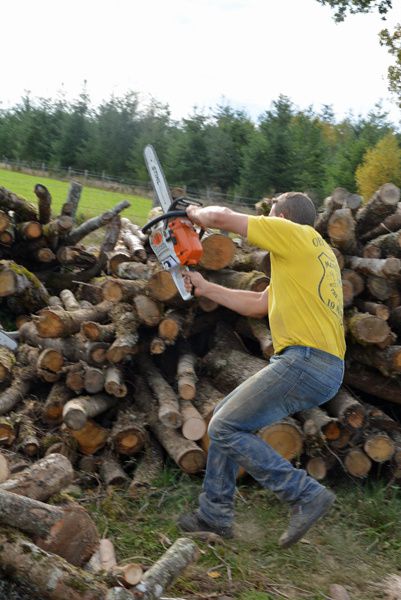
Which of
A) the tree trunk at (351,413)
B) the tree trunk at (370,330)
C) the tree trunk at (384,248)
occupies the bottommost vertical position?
the tree trunk at (351,413)

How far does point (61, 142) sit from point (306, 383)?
1917 inches

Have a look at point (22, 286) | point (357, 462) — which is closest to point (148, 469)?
point (357, 462)

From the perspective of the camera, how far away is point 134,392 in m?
5.05

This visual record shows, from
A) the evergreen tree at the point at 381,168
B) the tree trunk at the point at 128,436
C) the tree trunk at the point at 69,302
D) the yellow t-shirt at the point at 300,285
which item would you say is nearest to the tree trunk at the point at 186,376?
the tree trunk at the point at 128,436

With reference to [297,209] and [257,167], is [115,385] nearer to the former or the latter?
[297,209]

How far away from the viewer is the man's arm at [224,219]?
348 centimetres

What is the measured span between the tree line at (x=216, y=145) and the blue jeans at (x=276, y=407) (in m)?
28.8

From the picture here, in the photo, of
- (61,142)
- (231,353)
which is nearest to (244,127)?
(61,142)

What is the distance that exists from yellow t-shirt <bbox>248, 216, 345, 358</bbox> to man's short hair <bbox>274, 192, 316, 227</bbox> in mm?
119

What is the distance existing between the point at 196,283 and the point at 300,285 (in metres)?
0.80

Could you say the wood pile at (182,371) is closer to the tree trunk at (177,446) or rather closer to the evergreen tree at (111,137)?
the tree trunk at (177,446)

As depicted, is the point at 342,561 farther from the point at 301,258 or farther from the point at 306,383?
the point at 301,258

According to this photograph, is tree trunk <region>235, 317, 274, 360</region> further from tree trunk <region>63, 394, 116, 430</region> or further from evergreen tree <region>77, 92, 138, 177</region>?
evergreen tree <region>77, 92, 138, 177</region>

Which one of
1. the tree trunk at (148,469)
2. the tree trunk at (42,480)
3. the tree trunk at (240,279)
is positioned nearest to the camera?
the tree trunk at (42,480)
